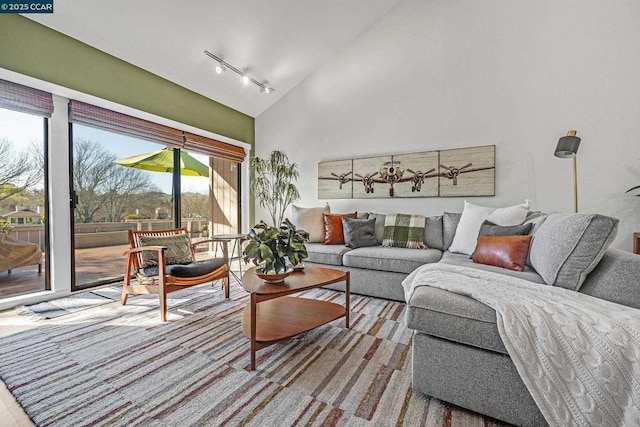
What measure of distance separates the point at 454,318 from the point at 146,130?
12.6ft

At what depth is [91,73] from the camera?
295 cm

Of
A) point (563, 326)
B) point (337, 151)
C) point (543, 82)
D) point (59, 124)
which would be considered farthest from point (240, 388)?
point (543, 82)

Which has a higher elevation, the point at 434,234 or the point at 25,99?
the point at 25,99

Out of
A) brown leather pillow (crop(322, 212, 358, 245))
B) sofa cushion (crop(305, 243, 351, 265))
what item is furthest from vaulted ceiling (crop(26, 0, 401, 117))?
sofa cushion (crop(305, 243, 351, 265))

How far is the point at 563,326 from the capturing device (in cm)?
107

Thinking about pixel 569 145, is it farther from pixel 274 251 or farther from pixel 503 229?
pixel 274 251

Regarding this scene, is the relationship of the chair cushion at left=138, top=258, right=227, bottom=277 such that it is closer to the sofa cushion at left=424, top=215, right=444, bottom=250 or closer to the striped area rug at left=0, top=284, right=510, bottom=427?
the striped area rug at left=0, top=284, right=510, bottom=427

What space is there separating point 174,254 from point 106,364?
1136mm

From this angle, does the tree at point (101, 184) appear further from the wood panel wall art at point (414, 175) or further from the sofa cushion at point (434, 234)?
the sofa cushion at point (434, 234)

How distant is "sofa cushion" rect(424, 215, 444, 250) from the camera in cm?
317

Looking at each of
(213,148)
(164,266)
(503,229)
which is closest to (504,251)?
(503,229)

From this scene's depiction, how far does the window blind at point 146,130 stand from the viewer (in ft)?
9.59

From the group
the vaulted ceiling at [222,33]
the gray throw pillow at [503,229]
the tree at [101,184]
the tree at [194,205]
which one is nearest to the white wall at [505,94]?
the vaulted ceiling at [222,33]

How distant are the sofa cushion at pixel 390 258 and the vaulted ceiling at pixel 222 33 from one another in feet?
9.70
